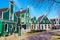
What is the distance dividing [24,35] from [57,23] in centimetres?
92

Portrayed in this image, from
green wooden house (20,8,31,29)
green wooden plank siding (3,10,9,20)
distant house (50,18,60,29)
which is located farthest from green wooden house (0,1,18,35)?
distant house (50,18,60,29)

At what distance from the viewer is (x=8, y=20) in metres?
4.08

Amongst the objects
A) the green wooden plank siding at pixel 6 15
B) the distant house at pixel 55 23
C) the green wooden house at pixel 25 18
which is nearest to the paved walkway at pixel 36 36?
the distant house at pixel 55 23

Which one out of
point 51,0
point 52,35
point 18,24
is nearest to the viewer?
point 51,0

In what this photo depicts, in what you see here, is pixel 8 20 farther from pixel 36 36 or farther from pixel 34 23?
pixel 36 36

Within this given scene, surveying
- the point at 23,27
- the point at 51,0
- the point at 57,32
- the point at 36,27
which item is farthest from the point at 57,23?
the point at 51,0

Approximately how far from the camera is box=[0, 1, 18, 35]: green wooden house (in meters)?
3.96

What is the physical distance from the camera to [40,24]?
14.8ft

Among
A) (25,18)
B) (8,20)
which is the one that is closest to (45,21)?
(25,18)

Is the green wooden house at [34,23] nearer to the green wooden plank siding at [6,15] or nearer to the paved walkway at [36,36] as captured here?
the paved walkway at [36,36]

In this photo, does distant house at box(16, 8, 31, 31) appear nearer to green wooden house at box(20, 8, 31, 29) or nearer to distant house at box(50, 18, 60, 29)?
green wooden house at box(20, 8, 31, 29)

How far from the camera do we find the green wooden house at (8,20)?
3.96 m

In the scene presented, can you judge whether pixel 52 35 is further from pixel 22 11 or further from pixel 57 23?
pixel 22 11

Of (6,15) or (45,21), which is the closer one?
(6,15)
